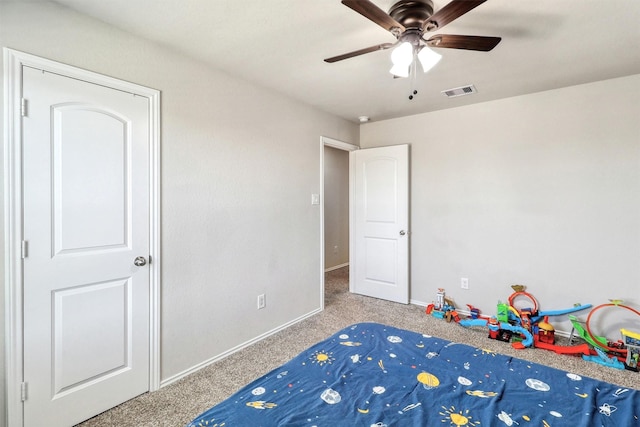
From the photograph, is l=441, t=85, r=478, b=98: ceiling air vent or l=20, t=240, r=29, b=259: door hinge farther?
l=441, t=85, r=478, b=98: ceiling air vent

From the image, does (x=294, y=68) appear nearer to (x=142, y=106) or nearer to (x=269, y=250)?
(x=142, y=106)

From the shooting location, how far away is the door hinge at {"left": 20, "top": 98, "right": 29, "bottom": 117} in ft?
5.29

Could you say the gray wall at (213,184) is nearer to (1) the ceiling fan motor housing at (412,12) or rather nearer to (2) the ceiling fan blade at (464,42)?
(1) the ceiling fan motor housing at (412,12)

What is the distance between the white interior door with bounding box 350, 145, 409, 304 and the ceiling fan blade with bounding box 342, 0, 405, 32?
7.89ft

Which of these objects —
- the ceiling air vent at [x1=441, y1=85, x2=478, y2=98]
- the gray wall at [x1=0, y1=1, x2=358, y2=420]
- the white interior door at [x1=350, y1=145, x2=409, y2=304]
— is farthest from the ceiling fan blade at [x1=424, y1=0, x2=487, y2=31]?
the white interior door at [x1=350, y1=145, x2=409, y2=304]

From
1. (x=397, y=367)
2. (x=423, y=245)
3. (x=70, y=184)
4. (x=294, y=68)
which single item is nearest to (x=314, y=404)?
(x=397, y=367)

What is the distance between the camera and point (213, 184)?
2.54 metres

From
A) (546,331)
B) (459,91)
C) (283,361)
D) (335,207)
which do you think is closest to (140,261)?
(283,361)

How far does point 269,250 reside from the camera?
305cm

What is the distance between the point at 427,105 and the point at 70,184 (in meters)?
3.36

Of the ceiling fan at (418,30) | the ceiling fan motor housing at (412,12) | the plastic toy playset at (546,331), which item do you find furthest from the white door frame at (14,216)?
the plastic toy playset at (546,331)

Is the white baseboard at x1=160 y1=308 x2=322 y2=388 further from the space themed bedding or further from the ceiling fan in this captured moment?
the ceiling fan

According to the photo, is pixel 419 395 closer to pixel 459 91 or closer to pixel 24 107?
pixel 24 107

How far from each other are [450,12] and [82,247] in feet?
7.74
